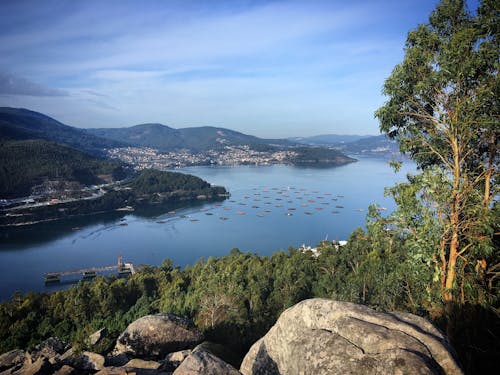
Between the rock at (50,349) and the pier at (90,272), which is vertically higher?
the rock at (50,349)

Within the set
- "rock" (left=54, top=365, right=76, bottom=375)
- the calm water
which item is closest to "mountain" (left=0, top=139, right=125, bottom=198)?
the calm water

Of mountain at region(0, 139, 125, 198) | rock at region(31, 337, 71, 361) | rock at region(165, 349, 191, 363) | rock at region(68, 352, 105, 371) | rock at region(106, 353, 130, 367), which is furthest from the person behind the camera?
mountain at region(0, 139, 125, 198)

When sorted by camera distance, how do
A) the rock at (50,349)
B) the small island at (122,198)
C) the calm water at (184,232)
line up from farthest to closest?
1. the small island at (122,198)
2. the calm water at (184,232)
3. the rock at (50,349)

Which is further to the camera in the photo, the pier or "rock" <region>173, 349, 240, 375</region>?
the pier

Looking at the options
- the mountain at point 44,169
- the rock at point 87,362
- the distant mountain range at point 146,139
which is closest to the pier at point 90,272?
the rock at point 87,362

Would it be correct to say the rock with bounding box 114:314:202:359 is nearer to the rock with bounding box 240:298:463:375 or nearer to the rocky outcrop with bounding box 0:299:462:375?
the rocky outcrop with bounding box 0:299:462:375

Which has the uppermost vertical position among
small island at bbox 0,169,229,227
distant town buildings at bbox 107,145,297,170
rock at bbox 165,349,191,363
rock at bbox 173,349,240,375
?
rock at bbox 173,349,240,375

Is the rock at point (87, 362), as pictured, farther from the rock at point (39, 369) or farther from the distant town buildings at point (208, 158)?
the distant town buildings at point (208, 158)
